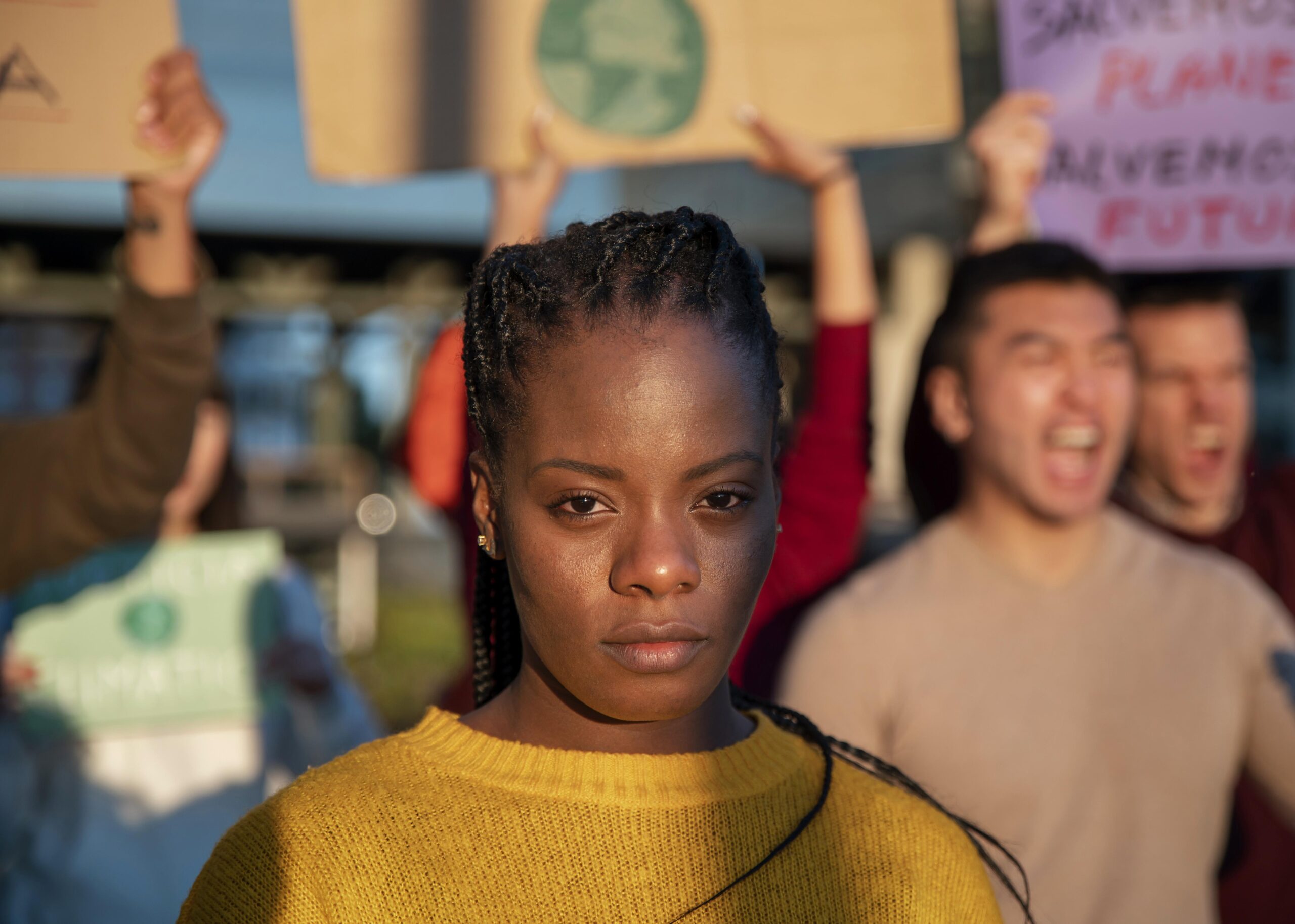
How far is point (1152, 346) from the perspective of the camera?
2.86m

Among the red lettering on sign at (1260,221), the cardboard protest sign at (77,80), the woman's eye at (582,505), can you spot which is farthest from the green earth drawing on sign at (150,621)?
the red lettering on sign at (1260,221)

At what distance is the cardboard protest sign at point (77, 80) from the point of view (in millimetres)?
2160

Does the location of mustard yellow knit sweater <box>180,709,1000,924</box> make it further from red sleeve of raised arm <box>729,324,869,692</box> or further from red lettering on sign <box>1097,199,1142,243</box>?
red lettering on sign <box>1097,199,1142,243</box>

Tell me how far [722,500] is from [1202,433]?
1.96 meters

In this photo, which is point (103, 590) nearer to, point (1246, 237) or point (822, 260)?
point (822, 260)

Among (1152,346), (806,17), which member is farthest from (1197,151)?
(806,17)

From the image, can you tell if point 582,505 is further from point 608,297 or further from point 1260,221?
point 1260,221

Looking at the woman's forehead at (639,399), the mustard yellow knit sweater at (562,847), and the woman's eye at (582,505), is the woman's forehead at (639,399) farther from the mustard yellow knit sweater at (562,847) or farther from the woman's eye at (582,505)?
the mustard yellow knit sweater at (562,847)

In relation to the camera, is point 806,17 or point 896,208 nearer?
point 806,17

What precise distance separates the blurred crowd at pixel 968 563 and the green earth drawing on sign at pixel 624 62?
14cm

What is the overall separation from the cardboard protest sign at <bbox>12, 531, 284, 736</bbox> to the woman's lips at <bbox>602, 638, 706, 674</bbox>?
1.96 meters

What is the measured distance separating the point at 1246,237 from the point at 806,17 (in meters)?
1.22

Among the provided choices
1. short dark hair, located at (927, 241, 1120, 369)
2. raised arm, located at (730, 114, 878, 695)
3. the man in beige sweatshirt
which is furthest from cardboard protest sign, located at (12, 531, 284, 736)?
short dark hair, located at (927, 241, 1120, 369)

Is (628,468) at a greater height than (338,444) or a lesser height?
greater
